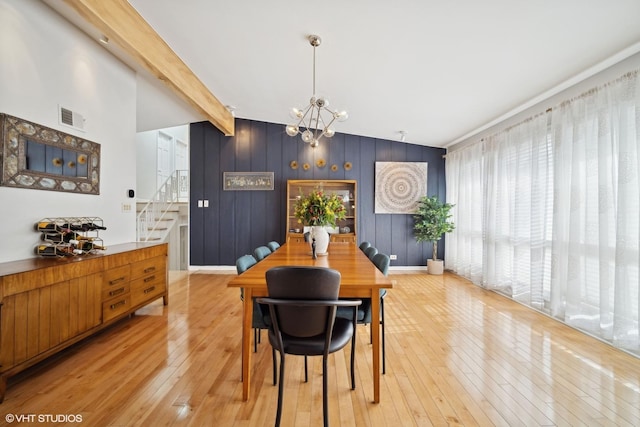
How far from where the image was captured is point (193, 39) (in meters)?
3.22

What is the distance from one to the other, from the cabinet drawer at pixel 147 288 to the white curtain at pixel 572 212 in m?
4.64

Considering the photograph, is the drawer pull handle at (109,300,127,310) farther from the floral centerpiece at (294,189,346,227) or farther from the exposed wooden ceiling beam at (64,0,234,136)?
the exposed wooden ceiling beam at (64,0,234,136)

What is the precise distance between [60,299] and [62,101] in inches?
76.2

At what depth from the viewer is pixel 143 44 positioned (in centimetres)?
296

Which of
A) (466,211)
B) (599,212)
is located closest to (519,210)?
(599,212)

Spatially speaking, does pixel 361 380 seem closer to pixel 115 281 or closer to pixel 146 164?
pixel 115 281

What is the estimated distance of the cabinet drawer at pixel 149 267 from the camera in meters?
3.11

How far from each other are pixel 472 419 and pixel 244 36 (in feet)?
12.6

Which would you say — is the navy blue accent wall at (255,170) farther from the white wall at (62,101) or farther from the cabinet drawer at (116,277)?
the cabinet drawer at (116,277)

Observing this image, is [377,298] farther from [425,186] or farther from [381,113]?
[425,186]

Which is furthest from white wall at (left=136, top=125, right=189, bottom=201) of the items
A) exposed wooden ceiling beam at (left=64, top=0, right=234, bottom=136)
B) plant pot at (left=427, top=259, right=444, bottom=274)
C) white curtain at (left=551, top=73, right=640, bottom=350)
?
white curtain at (left=551, top=73, right=640, bottom=350)

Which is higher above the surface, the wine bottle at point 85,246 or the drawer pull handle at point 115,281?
the wine bottle at point 85,246

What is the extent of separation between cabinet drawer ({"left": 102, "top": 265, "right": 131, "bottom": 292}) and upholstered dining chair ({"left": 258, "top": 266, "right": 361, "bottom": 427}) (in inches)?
80.1

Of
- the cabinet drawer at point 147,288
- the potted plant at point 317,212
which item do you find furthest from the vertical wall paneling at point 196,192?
the potted plant at point 317,212
